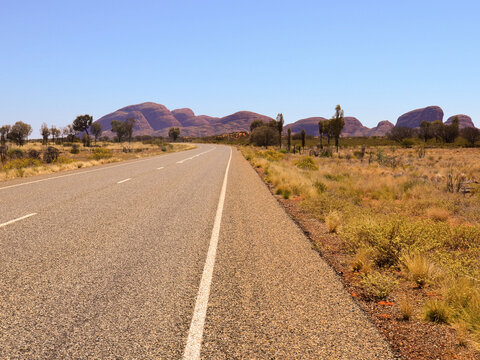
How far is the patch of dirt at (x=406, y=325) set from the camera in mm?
2863

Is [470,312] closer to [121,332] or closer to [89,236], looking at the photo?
[121,332]

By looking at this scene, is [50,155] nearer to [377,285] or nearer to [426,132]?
[377,285]

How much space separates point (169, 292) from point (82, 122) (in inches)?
4060

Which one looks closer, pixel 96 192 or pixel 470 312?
pixel 470 312

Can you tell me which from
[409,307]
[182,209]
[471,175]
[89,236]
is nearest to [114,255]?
[89,236]

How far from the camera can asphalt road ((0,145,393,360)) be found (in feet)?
9.25

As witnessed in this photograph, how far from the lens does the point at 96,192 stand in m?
10.8

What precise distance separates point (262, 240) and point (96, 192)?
23.5 ft

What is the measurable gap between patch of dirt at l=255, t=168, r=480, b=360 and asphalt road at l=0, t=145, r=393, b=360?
0.53 ft

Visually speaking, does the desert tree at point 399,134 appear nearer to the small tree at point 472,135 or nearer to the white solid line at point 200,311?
the small tree at point 472,135

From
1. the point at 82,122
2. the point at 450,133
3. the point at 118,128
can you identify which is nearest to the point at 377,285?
the point at 450,133

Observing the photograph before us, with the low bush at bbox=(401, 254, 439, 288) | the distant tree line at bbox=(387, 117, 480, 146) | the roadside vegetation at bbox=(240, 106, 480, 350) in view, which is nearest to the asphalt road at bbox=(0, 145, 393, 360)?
the roadside vegetation at bbox=(240, 106, 480, 350)

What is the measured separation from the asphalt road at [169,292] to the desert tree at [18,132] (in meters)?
84.3

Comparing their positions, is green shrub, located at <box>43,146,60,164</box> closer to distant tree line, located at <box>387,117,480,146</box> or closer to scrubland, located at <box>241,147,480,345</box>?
scrubland, located at <box>241,147,480,345</box>
